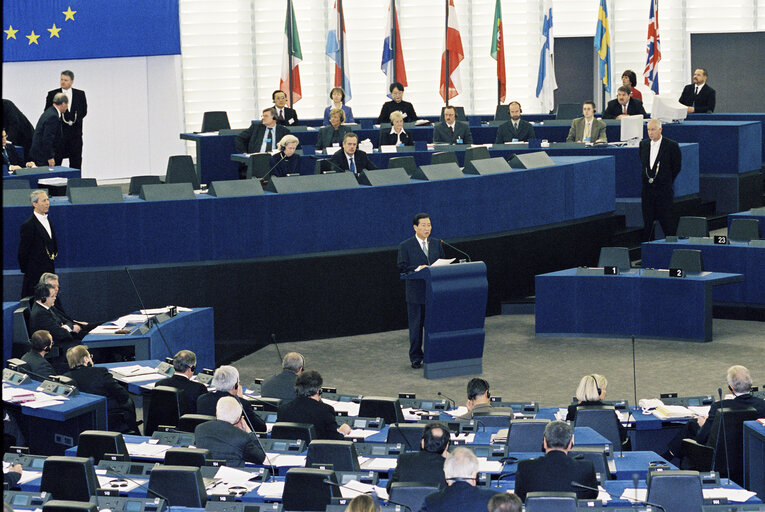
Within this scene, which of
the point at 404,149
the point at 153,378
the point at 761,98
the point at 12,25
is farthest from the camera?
the point at 761,98

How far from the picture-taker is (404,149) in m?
15.7

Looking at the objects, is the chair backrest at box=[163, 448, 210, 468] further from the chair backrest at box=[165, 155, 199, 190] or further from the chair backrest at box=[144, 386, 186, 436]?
the chair backrest at box=[165, 155, 199, 190]

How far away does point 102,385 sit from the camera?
855 centimetres

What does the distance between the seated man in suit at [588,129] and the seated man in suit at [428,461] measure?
10429mm

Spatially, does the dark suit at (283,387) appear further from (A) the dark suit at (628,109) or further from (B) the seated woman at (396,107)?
(A) the dark suit at (628,109)

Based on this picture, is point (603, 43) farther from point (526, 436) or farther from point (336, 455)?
point (336, 455)

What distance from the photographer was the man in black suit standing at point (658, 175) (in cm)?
1416

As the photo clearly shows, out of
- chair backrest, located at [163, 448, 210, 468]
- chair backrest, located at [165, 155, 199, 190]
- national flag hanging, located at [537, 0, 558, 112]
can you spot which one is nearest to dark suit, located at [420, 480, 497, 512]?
chair backrest, located at [163, 448, 210, 468]

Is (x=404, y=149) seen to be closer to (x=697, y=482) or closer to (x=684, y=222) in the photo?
(x=684, y=222)

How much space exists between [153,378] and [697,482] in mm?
4817

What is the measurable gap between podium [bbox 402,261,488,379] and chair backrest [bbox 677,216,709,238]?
3.65m

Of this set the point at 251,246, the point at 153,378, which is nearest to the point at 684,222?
the point at 251,246

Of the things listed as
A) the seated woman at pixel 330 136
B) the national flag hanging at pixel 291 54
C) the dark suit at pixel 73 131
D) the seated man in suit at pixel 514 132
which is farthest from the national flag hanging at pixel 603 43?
the dark suit at pixel 73 131

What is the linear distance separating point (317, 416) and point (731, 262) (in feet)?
23.3
